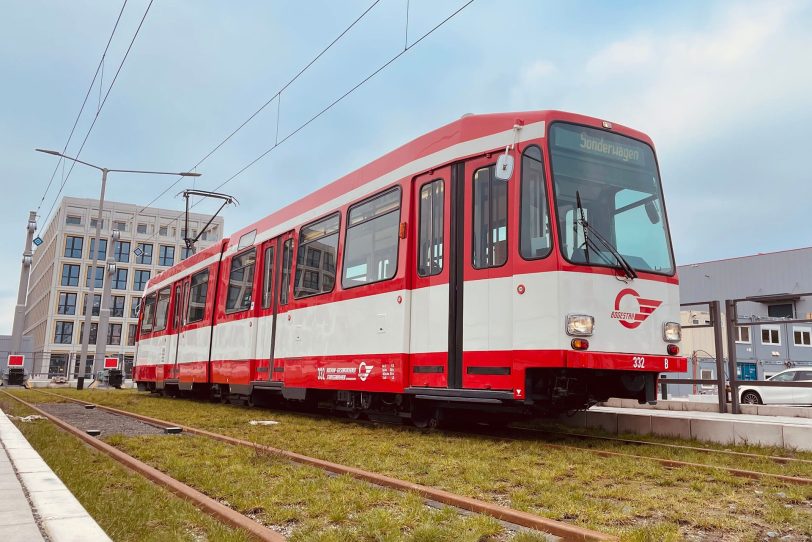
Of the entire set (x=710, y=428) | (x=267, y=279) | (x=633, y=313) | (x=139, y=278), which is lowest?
(x=710, y=428)

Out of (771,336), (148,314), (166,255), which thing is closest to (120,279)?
(166,255)

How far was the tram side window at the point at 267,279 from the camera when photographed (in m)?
12.8

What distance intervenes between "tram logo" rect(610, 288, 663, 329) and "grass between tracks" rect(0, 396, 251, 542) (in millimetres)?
4973

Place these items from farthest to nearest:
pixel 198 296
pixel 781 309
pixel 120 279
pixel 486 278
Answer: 1. pixel 120 279
2. pixel 781 309
3. pixel 198 296
4. pixel 486 278

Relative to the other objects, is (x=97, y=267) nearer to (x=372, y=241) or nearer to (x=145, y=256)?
(x=145, y=256)

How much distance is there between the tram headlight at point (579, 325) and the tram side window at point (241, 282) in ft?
25.7

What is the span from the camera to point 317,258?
11297mm

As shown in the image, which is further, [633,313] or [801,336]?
[801,336]

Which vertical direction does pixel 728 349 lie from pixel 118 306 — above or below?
below

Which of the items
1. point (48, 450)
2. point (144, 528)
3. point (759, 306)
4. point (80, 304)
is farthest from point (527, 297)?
point (80, 304)

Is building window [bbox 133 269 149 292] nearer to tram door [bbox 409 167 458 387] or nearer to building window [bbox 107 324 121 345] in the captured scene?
building window [bbox 107 324 121 345]

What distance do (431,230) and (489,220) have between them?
972 millimetres

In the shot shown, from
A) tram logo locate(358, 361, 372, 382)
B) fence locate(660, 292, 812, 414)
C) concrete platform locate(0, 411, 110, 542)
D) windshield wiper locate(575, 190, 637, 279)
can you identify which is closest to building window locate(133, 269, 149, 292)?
tram logo locate(358, 361, 372, 382)

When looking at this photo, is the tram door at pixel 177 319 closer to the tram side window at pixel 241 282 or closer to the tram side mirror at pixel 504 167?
the tram side window at pixel 241 282
